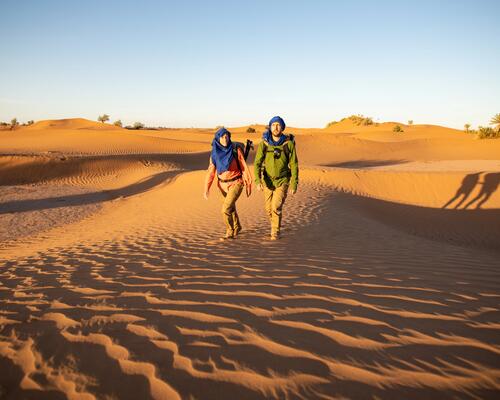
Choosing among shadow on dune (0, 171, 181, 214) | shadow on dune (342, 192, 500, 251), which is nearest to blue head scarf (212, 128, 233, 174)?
shadow on dune (342, 192, 500, 251)

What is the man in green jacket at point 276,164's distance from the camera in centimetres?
544

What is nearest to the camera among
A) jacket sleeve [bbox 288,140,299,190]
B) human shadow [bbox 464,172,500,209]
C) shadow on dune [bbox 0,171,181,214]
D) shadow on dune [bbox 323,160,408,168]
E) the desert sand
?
the desert sand

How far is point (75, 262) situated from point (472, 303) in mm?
4919

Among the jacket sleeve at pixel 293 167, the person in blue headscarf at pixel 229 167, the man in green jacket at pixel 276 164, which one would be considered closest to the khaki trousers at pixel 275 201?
the man in green jacket at pixel 276 164

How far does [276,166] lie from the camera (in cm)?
546

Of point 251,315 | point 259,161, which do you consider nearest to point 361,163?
point 259,161

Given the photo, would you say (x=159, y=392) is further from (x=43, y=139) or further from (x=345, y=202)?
(x=43, y=139)

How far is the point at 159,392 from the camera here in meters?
1.82

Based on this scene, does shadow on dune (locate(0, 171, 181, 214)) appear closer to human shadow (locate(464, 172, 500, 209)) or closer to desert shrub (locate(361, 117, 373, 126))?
human shadow (locate(464, 172, 500, 209))

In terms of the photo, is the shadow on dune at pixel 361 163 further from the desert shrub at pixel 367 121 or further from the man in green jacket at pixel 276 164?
the desert shrub at pixel 367 121

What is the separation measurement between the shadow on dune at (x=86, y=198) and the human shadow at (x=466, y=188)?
45.4 ft

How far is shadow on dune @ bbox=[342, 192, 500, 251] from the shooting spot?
30.2ft

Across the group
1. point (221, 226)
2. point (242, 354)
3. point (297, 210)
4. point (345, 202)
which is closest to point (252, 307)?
point (242, 354)

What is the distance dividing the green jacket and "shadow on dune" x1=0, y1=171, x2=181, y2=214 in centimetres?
1123
